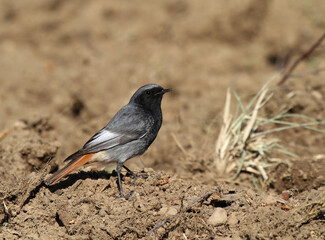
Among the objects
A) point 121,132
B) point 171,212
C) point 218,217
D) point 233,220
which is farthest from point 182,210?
point 121,132

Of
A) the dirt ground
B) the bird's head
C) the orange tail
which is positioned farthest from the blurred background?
the orange tail

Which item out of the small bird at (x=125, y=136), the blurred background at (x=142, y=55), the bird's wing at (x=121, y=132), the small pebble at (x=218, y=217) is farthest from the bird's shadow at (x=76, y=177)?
the blurred background at (x=142, y=55)

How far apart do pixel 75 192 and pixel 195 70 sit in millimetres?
6052

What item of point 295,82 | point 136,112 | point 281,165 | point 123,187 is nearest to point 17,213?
point 123,187

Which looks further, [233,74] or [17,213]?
[233,74]

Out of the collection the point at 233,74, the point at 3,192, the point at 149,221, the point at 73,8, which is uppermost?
the point at 73,8

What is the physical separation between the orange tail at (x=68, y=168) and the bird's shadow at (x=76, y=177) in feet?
0.38

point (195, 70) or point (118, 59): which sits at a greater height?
point (118, 59)

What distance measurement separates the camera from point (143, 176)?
5004 mm

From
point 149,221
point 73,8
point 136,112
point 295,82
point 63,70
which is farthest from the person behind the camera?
point 73,8

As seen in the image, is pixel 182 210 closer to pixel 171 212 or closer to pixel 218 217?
pixel 171 212

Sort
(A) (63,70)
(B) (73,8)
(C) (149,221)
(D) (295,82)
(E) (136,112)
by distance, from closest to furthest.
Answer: (C) (149,221) < (E) (136,112) < (D) (295,82) < (A) (63,70) < (B) (73,8)

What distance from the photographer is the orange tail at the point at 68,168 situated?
4.77m

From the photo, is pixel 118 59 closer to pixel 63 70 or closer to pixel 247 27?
pixel 63 70
